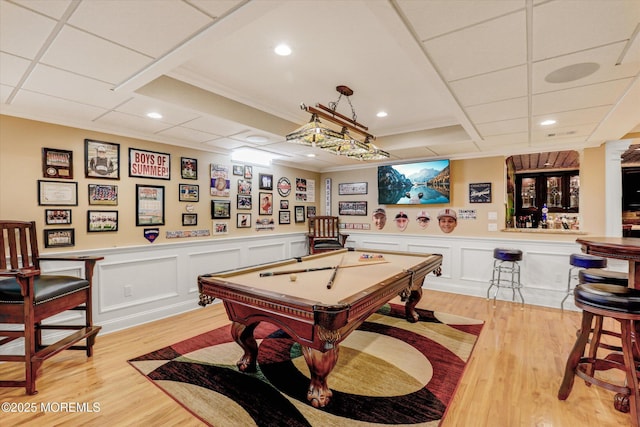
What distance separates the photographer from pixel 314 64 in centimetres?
254

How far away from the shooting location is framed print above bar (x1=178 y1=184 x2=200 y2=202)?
4.29 metres

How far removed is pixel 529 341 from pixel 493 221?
7.35 feet

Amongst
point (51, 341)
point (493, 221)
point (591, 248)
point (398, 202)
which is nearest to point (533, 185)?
point (493, 221)

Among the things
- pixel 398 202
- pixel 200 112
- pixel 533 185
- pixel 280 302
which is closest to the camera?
pixel 280 302

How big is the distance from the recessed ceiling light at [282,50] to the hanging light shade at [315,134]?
534 mm

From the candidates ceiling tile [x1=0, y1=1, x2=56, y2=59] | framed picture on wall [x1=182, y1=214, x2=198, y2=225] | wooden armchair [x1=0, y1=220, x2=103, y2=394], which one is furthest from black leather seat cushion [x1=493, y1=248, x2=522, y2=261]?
ceiling tile [x1=0, y1=1, x2=56, y2=59]

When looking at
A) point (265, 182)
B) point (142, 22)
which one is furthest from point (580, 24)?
point (265, 182)

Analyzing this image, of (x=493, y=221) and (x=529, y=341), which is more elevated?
(x=493, y=221)

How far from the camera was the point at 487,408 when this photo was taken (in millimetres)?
2135

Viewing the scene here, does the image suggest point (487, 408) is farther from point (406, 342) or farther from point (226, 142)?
point (226, 142)

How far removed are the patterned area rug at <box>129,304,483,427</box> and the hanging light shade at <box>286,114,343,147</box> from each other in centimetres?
206

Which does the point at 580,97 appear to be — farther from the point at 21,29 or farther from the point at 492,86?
the point at 21,29

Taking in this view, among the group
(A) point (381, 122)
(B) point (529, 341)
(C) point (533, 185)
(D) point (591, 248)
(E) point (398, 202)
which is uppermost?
(A) point (381, 122)

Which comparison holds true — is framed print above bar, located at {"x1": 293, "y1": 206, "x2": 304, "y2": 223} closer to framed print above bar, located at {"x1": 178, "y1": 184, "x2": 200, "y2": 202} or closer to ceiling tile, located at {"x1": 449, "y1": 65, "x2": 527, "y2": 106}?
framed print above bar, located at {"x1": 178, "y1": 184, "x2": 200, "y2": 202}
